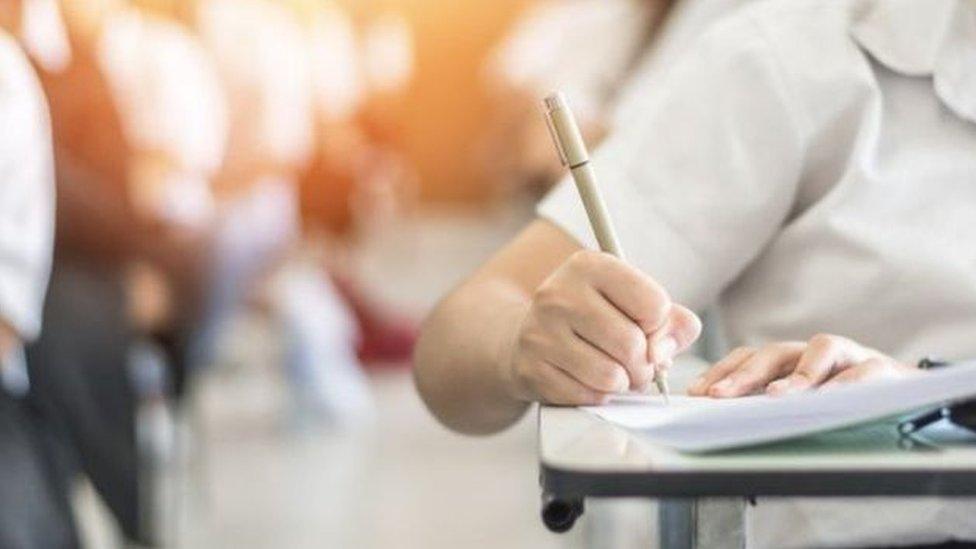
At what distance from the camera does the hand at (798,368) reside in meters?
0.92

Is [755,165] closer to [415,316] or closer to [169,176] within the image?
[169,176]

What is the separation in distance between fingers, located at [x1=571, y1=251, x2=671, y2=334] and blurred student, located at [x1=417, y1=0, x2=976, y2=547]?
197 mm

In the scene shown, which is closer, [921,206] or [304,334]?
[921,206]

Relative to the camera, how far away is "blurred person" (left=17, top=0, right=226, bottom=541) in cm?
209

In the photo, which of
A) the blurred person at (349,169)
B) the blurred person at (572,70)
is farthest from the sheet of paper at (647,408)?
the blurred person at (349,169)

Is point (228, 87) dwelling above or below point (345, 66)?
above

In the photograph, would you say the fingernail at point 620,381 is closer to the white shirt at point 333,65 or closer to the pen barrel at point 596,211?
the pen barrel at point 596,211

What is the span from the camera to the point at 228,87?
345 cm

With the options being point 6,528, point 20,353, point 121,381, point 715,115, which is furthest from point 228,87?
point 715,115

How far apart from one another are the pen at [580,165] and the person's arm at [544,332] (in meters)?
0.02

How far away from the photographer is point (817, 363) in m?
0.92

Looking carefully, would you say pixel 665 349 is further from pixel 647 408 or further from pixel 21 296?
pixel 21 296

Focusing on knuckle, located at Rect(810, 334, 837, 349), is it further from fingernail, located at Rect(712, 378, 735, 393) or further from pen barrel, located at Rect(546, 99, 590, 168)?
pen barrel, located at Rect(546, 99, 590, 168)

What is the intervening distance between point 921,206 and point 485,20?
21.1 feet
